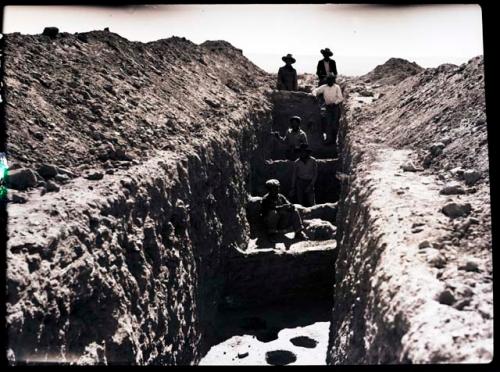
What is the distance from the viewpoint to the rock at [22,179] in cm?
527

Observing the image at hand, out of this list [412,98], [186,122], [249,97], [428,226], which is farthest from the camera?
[249,97]

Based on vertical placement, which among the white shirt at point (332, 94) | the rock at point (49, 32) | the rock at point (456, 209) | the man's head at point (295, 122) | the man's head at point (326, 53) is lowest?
the rock at point (456, 209)

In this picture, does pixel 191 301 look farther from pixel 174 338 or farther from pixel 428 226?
pixel 428 226

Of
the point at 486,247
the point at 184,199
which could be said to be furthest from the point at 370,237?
the point at 184,199

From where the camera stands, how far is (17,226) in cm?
450

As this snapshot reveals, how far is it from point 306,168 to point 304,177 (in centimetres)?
23

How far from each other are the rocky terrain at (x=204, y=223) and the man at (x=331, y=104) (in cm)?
118

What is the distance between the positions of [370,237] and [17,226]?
3.44 m

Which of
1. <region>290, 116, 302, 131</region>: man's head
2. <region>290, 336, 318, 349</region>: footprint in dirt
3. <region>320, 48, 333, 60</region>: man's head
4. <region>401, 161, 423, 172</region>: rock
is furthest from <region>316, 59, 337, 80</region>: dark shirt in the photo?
<region>290, 336, 318, 349</region>: footprint in dirt

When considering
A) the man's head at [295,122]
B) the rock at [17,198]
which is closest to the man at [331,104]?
the man's head at [295,122]

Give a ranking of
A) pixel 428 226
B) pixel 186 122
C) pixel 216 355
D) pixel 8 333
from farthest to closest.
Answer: pixel 186 122 < pixel 216 355 < pixel 428 226 < pixel 8 333

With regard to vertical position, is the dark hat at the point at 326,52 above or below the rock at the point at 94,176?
above

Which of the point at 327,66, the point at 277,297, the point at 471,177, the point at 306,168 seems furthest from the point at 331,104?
the point at 471,177

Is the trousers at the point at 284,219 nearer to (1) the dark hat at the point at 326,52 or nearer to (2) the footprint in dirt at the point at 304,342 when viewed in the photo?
(2) the footprint in dirt at the point at 304,342
